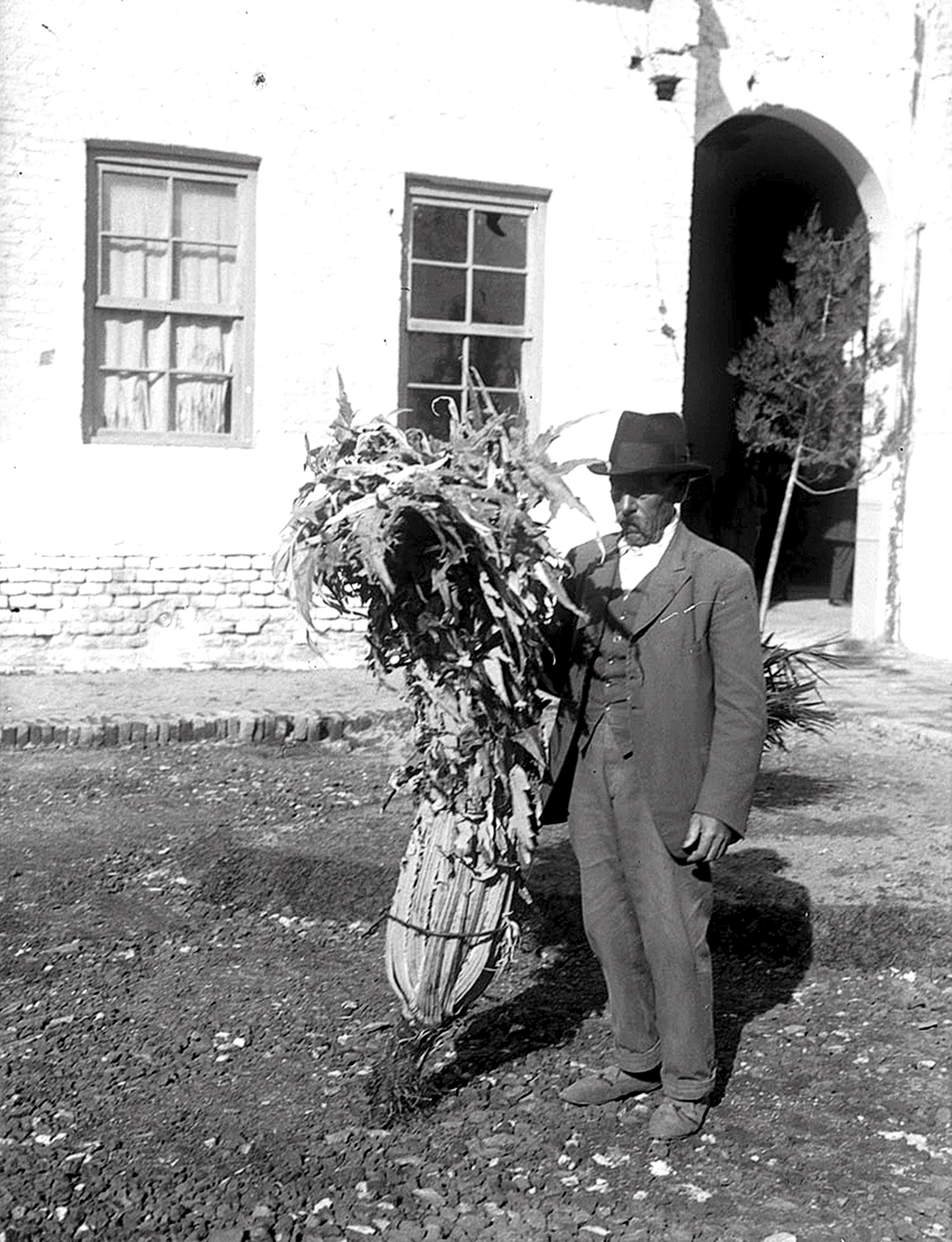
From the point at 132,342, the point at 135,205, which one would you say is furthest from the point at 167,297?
the point at 135,205

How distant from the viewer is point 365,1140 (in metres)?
3.74

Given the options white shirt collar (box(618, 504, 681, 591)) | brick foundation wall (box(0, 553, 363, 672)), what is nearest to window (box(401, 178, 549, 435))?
brick foundation wall (box(0, 553, 363, 672))

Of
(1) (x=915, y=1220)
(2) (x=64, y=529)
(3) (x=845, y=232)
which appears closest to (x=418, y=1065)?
(1) (x=915, y=1220)

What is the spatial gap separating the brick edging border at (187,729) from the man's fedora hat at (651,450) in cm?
494

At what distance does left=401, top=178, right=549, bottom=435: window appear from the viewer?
11.2 metres

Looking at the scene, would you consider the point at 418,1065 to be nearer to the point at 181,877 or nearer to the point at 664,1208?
the point at 664,1208

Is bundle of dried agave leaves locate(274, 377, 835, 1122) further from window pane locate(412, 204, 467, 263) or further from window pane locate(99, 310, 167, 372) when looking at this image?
window pane locate(412, 204, 467, 263)

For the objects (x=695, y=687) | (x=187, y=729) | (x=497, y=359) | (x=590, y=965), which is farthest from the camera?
(x=497, y=359)

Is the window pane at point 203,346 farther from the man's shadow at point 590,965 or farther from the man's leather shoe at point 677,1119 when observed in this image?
the man's leather shoe at point 677,1119

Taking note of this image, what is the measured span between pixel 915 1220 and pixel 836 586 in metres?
13.5

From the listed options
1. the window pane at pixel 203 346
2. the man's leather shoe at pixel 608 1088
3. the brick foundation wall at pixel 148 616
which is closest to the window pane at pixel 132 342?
the window pane at pixel 203 346

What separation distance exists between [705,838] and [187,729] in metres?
5.36

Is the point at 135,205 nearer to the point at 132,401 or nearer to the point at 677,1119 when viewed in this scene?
the point at 132,401

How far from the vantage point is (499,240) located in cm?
1145
